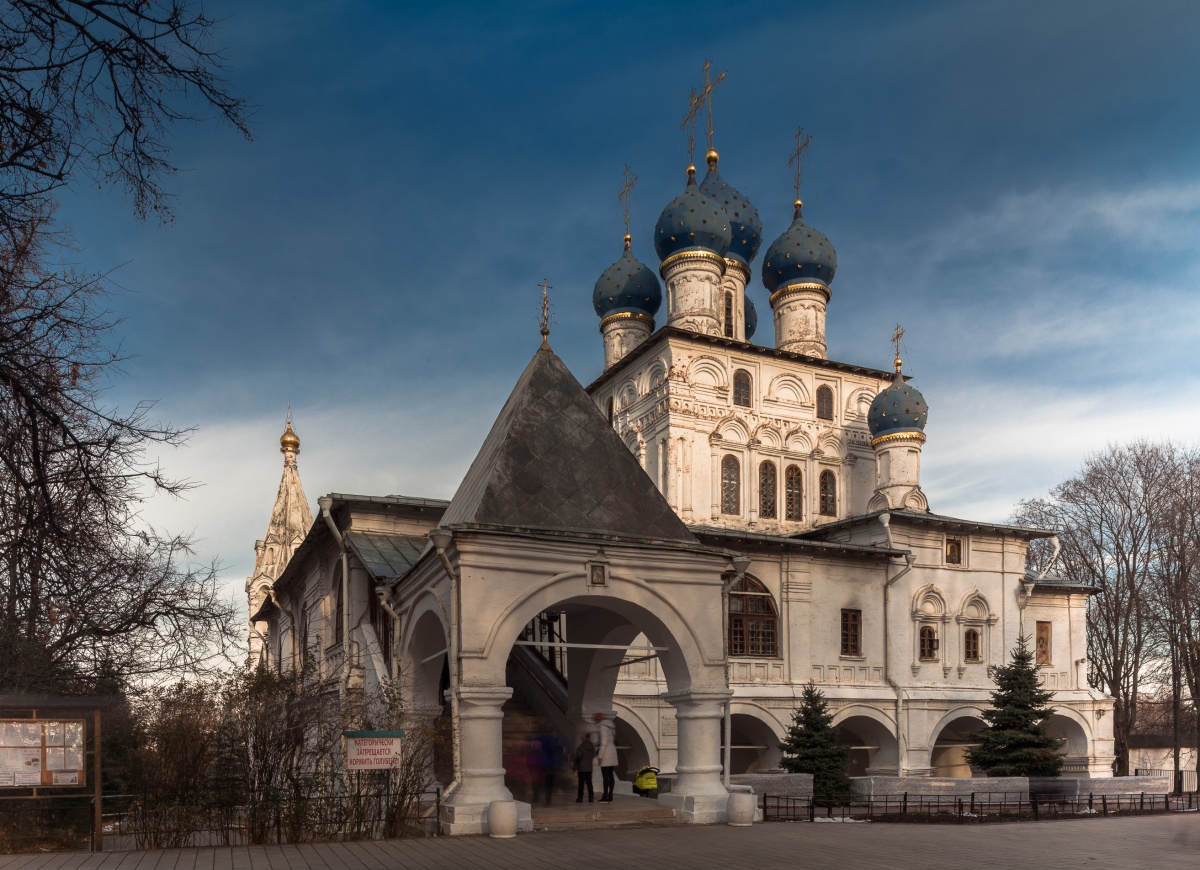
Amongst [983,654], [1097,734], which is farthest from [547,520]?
[1097,734]

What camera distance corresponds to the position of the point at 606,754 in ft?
46.0

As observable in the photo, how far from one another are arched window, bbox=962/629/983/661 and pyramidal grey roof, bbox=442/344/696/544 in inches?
755

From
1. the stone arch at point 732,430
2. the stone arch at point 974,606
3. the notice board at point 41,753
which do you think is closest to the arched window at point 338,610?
the notice board at point 41,753

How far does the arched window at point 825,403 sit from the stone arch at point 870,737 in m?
11.4

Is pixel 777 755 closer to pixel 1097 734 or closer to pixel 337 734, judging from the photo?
pixel 1097 734

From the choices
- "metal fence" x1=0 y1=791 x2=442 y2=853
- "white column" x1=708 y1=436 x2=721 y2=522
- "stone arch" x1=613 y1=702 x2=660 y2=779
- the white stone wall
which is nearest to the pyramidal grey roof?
"metal fence" x1=0 y1=791 x2=442 y2=853

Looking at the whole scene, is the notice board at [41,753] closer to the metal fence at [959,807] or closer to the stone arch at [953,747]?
the metal fence at [959,807]

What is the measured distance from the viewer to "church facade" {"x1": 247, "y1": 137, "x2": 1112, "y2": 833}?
1262 centimetres

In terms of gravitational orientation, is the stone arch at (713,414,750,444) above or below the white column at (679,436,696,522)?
above

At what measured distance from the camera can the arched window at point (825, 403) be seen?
3706 centimetres

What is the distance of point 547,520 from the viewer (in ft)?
42.0

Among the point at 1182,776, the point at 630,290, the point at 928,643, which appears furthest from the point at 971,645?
the point at 630,290

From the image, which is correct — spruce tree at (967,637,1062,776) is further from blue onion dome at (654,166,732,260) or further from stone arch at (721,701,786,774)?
blue onion dome at (654,166,732,260)

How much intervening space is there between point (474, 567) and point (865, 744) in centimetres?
2020
